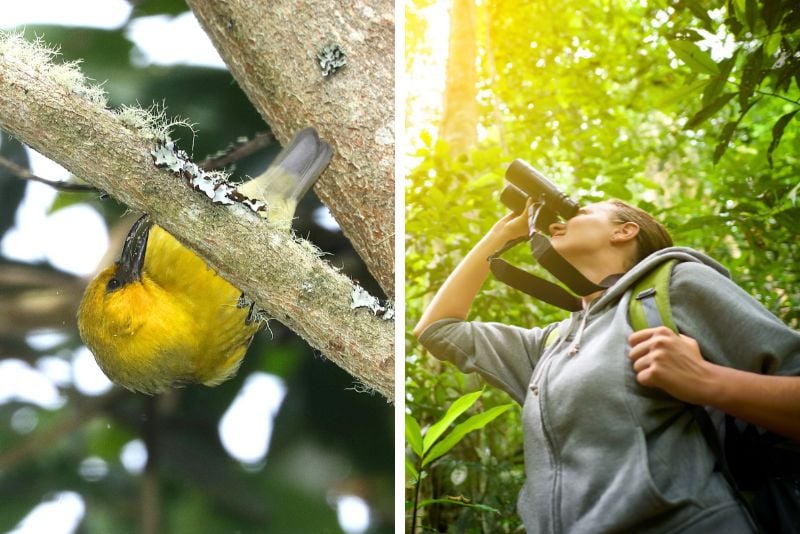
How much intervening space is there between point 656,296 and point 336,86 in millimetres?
700

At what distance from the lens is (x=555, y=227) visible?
137 centimetres

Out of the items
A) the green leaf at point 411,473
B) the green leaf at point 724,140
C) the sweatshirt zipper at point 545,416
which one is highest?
the green leaf at point 724,140

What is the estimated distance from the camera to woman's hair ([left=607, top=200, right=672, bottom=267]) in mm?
1282

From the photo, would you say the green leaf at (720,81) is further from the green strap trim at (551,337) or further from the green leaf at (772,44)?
the green strap trim at (551,337)

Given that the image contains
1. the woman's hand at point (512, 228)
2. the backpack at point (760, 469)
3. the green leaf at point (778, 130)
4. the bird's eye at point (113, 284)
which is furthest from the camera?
the woman's hand at point (512, 228)

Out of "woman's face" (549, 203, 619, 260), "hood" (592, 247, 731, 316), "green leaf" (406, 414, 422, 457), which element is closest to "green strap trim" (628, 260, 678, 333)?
"hood" (592, 247, 731, 316)

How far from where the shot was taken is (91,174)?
1.16 meters

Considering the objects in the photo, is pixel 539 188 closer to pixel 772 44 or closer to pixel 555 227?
pixel 555 227

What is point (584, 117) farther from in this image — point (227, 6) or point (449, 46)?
point (227, 6)

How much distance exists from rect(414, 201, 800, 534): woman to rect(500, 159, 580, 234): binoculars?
5 centimetres

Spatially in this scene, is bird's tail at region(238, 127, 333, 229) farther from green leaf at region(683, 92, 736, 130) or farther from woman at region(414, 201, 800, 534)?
green leaf at region(683, 92, 736, 130)

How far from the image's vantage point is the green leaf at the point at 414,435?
139cm

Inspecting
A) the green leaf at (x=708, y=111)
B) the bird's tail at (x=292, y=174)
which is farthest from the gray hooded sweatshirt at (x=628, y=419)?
the bird's tail at (x=292, y=174)

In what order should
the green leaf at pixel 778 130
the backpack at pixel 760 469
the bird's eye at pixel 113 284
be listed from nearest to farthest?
the backpack at pixel 760 469
the bird's eye at pixel 113 284
the green leaf at pixel 778 130
